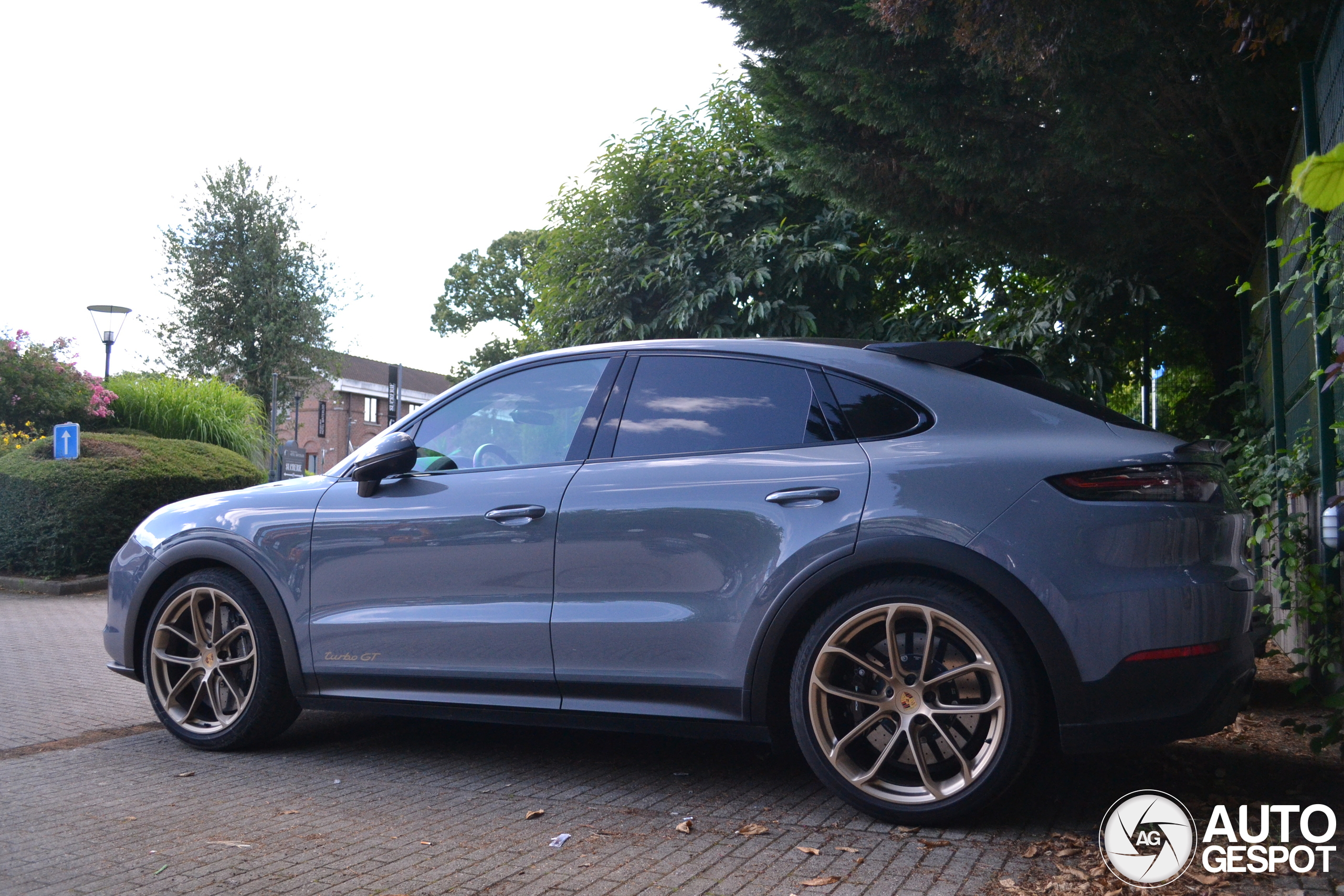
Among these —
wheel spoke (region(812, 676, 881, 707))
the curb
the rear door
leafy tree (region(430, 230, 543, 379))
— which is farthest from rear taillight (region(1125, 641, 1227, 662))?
leafy tree (region(430, 230, 543, 379))

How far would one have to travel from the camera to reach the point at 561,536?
13.0 ft

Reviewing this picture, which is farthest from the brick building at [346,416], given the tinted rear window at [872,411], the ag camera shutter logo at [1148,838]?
the ag camera shutter logo at [1148,838]

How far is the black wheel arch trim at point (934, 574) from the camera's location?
3.17 m

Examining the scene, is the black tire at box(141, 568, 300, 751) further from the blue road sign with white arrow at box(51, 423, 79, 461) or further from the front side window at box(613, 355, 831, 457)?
the blue road sign with white arrow at box(51, 423, 79, 461)

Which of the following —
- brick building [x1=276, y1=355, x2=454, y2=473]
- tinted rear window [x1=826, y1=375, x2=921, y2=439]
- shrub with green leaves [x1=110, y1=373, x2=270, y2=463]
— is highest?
brick building [x1=276, y1=355, x2=454, y2=473]

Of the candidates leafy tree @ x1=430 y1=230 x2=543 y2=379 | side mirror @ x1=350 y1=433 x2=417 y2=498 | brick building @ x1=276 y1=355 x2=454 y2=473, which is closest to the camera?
side mirror @ x1=350 y1=433 x2=417 y2=498

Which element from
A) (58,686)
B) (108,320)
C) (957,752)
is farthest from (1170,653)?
(108,320)

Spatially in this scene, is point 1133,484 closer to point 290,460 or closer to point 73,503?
point 73,503

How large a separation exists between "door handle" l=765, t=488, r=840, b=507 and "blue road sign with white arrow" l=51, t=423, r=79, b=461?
12078mm

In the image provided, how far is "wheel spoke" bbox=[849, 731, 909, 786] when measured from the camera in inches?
134

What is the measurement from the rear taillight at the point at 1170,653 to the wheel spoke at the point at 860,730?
0.73 meters

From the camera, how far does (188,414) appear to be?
18.2 meters

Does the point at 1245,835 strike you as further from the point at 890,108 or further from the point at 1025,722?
the point at 890,108

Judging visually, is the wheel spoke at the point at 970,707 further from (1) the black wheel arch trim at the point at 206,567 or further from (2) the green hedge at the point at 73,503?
(2) the green hedge at the point at 73,503
